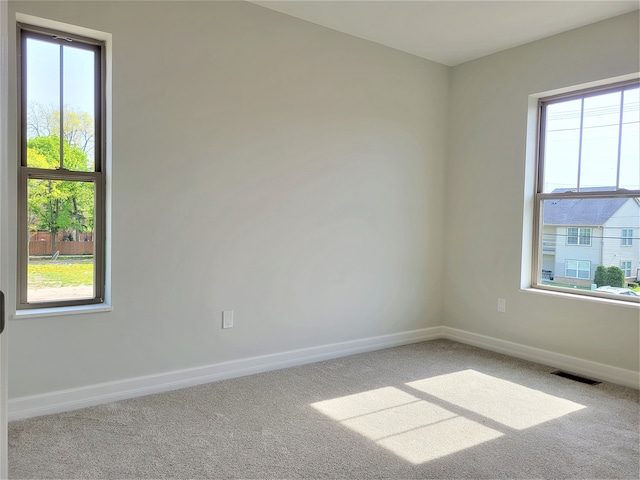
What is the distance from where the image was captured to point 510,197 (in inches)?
158

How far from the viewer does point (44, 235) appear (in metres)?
2.68

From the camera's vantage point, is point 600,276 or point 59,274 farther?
point 600,276

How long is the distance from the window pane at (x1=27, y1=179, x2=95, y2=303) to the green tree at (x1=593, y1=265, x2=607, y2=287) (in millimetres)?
3672

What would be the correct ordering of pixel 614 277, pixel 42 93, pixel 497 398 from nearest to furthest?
pixel 42 93 < pixel 497 398 < pixel 614 277

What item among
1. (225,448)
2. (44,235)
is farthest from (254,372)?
(44,235)

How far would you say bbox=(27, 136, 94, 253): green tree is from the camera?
263 centimetres

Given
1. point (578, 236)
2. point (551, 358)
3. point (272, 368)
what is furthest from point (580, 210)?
point (272, 368)

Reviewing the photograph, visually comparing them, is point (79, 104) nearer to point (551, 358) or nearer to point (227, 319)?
point (227, 319)

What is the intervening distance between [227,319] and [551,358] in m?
2.63

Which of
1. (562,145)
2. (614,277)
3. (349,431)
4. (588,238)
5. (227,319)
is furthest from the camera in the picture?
(562,145)

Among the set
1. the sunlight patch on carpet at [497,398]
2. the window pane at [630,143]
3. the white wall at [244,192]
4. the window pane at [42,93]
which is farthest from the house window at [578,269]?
the window pane at [42,93]

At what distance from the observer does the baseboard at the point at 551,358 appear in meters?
3.30

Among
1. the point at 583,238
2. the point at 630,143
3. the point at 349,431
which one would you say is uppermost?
the point at 630,143

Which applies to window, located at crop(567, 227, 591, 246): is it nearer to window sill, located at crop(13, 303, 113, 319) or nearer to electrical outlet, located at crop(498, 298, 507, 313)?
electrical outlet, located at crop(498, 298, 507, 313)
